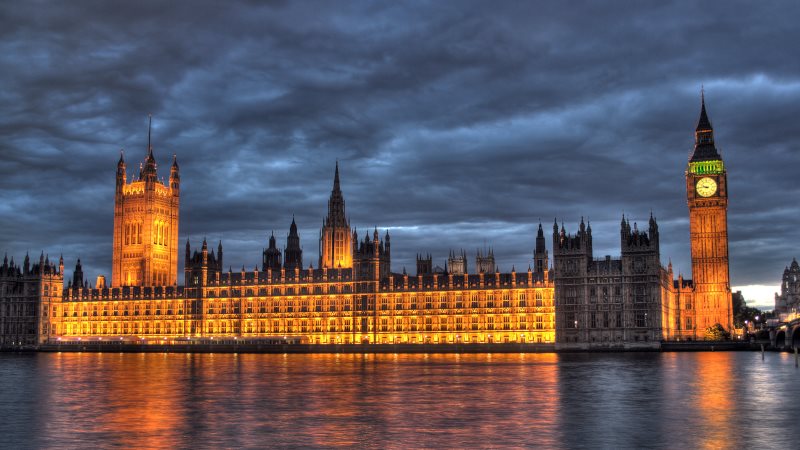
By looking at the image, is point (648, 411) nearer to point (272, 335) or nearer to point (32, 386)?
point (32, 386)

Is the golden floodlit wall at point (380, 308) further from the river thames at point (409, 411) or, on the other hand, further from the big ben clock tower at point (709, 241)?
the river thames at point (409, 411)

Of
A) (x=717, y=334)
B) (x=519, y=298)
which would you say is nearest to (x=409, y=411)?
(x=519, y=298)

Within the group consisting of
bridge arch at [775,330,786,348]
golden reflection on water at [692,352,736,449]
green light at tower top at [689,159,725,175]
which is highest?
green light at tower top at [689,159,725,175]

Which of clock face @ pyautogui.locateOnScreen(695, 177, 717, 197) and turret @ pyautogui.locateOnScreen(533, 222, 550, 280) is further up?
clock face @ pyautogui.locateOnScreen(695, 177, 717, 197)

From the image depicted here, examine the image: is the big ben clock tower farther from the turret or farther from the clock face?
the turret

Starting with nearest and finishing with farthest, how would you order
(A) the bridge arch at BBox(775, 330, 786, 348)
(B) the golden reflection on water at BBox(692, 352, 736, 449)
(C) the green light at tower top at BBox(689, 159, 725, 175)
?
(B) the golden reflection on water at BBox(692, 352, 736, 449) < (A) the bridge arch at BBox(775, 330, 786, 348) < (C) the green light at tower top at BBox(689, 159, 725, 175)

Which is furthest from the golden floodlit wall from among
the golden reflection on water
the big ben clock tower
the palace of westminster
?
the golden reflection on water

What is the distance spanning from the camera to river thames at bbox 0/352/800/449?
Answer: 37.0 meters

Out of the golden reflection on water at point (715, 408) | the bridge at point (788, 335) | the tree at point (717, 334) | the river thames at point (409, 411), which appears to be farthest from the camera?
the tree at point (717, 334)

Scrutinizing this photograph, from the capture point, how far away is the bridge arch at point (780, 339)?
160 metres

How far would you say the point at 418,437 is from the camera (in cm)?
3769

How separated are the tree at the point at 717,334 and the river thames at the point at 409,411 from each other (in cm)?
10107

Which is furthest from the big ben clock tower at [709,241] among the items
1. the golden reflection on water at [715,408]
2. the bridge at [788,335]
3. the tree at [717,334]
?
the golden reflection on water at [715,408]

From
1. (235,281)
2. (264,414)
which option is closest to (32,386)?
(264,414)
